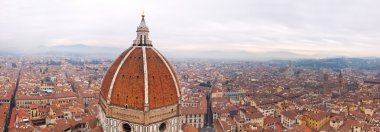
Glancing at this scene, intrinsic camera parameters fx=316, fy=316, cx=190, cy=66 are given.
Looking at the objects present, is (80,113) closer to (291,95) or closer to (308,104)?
(308,104)

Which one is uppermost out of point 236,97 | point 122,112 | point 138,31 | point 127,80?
point 138,31

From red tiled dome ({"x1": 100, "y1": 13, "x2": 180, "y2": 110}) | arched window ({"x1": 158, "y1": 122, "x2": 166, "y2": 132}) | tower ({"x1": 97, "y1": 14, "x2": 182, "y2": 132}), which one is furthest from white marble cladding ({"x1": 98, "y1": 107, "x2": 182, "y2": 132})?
red tiled dome ({"x1": 100, "y1": 13, "x2": 180, "y2": 110})

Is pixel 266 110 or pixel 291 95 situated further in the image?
pixel 291 95

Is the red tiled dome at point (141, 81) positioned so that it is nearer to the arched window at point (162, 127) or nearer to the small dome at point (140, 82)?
the small dome at point (140, 82)

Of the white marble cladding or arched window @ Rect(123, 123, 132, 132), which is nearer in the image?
the white marble cladding

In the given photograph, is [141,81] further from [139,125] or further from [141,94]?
[139,125]

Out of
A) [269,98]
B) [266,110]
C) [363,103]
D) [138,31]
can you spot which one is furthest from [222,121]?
[363,103]

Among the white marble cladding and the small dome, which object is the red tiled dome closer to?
the small dome

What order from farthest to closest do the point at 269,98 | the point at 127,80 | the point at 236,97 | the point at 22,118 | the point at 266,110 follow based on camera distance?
the point at 236,97 < the point at 269,98 < the point at 266,110 < the point at 22,118 < the point at 127,80

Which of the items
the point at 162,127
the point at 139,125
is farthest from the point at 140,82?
the point at 162,127
